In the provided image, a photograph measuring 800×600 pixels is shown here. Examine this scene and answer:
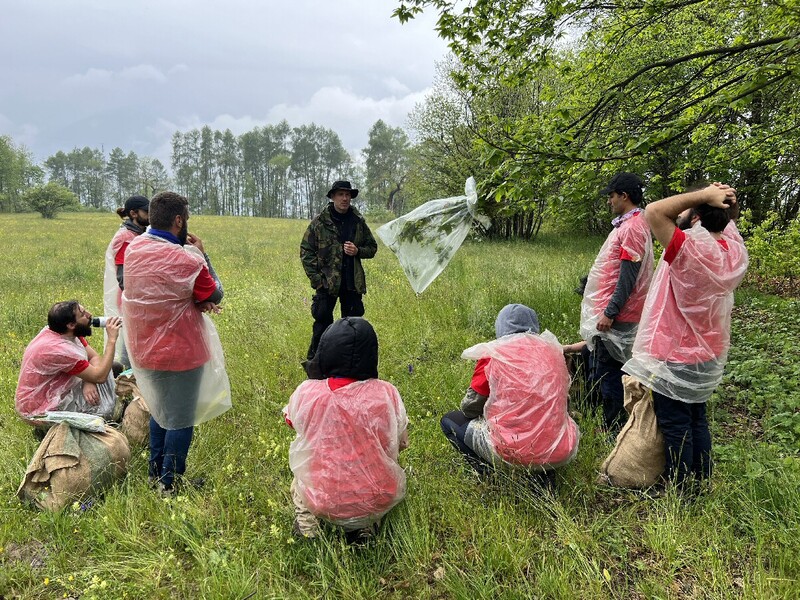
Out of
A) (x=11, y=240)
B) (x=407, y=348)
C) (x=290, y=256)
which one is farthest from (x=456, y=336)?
(x=11, y=240)

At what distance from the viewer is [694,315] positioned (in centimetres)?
228

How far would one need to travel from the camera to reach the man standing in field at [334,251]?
14.6 ft

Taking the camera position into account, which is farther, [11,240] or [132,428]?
[11,240]

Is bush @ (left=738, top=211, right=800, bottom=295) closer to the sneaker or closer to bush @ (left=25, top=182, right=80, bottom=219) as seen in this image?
the sneaker

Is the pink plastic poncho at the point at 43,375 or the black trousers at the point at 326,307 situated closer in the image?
the pink plastic poncho at the point at 43,375

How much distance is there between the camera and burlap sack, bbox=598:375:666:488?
2.48 metres

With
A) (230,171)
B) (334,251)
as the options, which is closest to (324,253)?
(334,251)

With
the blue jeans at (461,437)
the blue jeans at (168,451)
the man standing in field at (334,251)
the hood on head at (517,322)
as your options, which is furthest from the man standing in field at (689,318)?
the man standing in field at (334,251)

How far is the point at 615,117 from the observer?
177 inches

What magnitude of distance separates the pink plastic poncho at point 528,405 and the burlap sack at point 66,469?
235 centimetres

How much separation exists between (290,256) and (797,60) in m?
13.0

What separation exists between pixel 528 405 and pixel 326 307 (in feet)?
8.69

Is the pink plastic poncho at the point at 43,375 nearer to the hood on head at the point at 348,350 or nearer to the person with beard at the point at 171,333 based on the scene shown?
the person with beard at the point at 171,333

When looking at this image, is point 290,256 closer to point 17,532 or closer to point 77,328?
point 77,328
